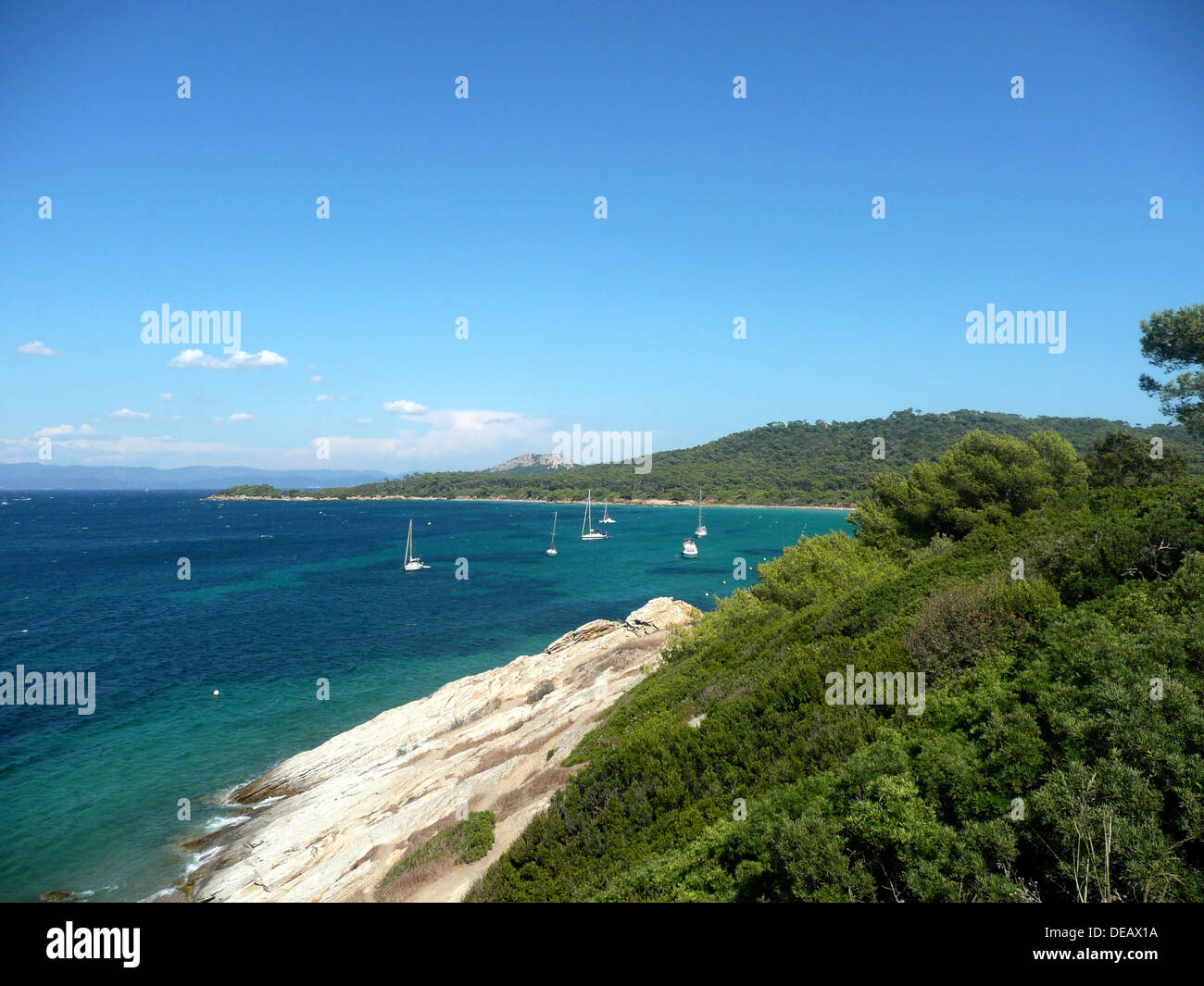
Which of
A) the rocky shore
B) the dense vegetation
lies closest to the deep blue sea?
the rocky shore

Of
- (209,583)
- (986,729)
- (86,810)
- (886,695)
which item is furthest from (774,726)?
(209,583)

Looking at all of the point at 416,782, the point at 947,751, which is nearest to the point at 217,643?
the point at 416,782

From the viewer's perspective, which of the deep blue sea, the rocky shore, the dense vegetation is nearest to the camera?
the dense vegetation

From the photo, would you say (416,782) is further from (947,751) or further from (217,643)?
(217,643)

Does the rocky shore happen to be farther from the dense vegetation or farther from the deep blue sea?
the dense vegetation

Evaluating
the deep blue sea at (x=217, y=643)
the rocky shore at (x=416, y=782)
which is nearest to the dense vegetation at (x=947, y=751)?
the rocky shore at (x=416, y=782)

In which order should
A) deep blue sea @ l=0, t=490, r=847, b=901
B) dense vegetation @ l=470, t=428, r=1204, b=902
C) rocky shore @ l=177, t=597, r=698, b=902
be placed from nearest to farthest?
dense vegetation @ l=470, t=428, r=1204, b=902 → rocky shore @ l=177, t=597, r=698, b=902 → deep blue sea @ l=0, t=490, r=847, b=901
